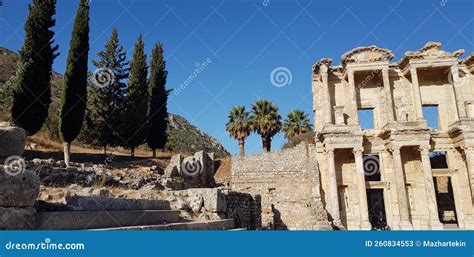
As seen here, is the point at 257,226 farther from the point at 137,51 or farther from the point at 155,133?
the point at 137,51

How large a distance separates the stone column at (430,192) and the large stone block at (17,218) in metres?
20.8

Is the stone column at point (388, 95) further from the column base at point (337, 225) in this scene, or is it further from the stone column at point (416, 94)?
the column base at point (337, 225)

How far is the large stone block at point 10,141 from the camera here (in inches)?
239

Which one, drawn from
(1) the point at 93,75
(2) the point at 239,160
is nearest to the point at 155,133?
(1) the point at 93,75

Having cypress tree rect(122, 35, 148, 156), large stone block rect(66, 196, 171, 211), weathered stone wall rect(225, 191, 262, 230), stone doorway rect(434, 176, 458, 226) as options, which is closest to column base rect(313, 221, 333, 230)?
weathered stone wall rect(225, 191, 262, 230)

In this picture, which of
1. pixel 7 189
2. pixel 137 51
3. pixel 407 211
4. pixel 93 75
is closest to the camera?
pixel 7 189

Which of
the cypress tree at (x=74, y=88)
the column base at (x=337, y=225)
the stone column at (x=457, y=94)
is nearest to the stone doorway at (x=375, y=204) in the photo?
the column base at (x=337, y=225)

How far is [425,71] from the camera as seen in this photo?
24.0m

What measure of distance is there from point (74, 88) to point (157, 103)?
10.1 meters

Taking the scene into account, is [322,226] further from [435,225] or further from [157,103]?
[157,103]

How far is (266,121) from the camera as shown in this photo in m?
31.7

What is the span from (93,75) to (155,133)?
691 centimetres

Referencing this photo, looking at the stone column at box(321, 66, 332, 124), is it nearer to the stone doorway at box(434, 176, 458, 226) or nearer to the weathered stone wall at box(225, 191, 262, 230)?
the stone doorway at box(434, 176, 458, 226)

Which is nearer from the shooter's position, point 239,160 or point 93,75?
point 239,160
